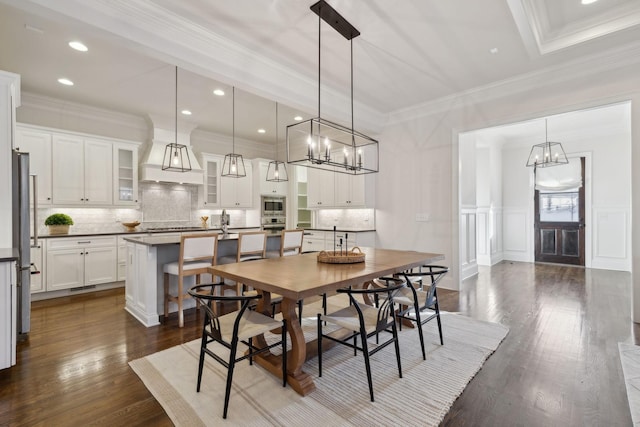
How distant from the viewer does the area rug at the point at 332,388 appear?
69.9 inches

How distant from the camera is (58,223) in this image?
178 inches

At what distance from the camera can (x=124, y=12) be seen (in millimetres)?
2414

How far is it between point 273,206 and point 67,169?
3.90 meters

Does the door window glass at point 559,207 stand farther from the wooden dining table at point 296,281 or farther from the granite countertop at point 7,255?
the granite countertop at point 7,255

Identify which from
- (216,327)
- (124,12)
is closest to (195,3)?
(124,12)

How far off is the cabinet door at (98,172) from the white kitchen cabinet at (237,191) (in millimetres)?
2086

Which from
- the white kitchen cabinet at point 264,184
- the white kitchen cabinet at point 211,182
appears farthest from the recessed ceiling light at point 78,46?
the white kitchen cabinet at point 264,184

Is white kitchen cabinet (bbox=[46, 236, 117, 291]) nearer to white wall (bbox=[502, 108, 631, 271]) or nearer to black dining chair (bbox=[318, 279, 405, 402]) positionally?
black dining chair (bbox=[318, 279, 405, 402])

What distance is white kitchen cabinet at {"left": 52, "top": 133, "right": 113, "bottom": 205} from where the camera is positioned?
15.3 feet

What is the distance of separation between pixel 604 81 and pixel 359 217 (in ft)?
13.3

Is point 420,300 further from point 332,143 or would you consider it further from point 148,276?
point 332,143

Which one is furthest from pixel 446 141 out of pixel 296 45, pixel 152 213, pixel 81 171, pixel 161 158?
pixel 81 171

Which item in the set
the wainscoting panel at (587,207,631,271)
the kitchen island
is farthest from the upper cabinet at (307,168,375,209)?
the wainscoting panel at (587,207,631,271)

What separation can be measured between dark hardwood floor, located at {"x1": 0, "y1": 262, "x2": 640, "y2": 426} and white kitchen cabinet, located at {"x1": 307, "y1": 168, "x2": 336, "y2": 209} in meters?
3.07
